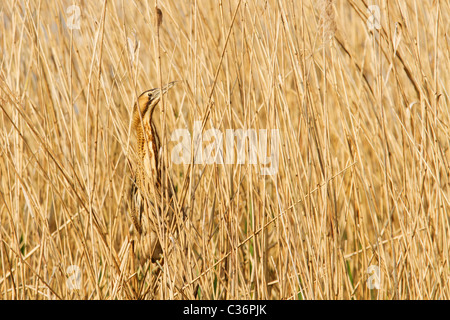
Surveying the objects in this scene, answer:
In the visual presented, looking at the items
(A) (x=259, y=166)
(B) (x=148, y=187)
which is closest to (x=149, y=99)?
(B) (x=148, y=187)

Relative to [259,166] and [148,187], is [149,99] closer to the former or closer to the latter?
[148,187]

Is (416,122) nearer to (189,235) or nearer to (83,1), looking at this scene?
(189,235)

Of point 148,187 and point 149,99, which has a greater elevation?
point 149,99

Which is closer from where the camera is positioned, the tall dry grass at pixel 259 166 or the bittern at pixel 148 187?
the tall dry grass at pixel 259 166

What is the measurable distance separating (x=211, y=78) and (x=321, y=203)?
1.31 ft

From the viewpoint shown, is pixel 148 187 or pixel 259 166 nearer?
pixel 259 166

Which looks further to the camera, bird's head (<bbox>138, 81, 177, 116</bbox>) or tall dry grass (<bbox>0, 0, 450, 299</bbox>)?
bird's head (<bbox>138, 81, 177, 116</bbox>)

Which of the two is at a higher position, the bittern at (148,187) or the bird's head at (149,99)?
the bird's head at (149,99)

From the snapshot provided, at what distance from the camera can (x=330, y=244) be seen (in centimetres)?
110

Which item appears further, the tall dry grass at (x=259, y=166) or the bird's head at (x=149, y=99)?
the bird's head at (x=149, y=99)

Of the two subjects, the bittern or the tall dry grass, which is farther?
the bittern

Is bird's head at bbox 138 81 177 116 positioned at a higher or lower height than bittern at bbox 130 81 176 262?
higher

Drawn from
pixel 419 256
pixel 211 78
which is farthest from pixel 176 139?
pixel 419 256

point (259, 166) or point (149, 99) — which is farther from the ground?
point (149, 99)
